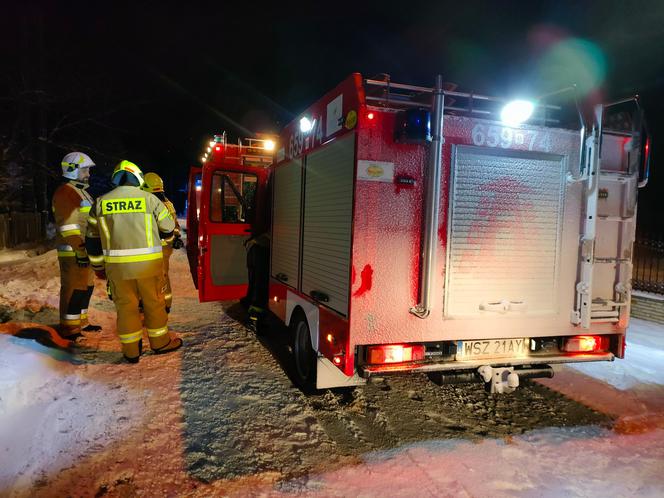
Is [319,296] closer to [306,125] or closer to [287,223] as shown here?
[287,223]

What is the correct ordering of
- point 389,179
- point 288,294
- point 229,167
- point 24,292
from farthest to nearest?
1. point 24,292
2. point 229,167
3. point 288,294
4. point 389,179

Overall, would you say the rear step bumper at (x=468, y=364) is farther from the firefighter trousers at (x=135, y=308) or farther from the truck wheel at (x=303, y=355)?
the firefighter trousers at (x=135, y=308)

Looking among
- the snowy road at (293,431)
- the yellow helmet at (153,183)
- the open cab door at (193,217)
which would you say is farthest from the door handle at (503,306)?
the open cab door at (193,217)

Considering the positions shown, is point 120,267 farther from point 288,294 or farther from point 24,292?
point 24,292

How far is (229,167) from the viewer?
659 centimetres

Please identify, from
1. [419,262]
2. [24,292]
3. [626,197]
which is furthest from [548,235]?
[24,292]

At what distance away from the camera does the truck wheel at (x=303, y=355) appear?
14.9 ft

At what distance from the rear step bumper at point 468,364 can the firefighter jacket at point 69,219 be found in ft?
12.3

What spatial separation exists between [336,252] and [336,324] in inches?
22.6

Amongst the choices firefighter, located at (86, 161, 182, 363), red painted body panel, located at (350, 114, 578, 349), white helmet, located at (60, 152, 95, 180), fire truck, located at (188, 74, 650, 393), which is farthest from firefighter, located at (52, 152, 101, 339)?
red painted body panel, located at (350, 114, 578, 349)

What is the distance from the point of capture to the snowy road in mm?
3006

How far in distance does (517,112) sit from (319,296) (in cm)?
220

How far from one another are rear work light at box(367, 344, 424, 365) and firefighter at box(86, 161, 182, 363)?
8.20ft

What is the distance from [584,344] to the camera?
13.2 ft
